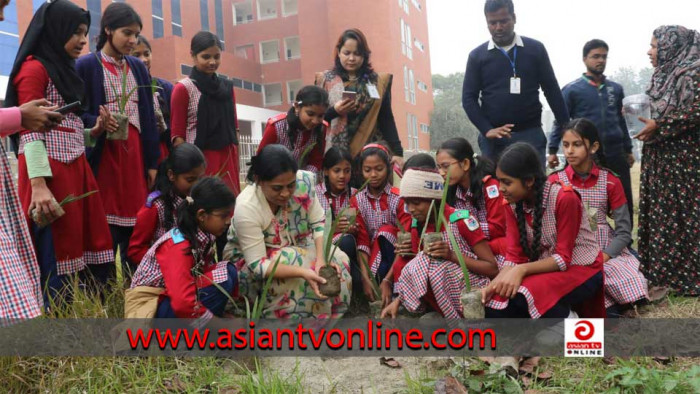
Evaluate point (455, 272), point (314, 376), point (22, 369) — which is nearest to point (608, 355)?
point (455, 272)

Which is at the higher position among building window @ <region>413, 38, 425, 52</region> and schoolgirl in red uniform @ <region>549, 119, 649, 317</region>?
building window @ <region>413, 38, 425, 52</region>

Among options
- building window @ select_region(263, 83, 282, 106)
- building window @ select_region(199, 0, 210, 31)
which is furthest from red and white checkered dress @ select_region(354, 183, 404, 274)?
building window @ select_region(263, 83, 282, 106)

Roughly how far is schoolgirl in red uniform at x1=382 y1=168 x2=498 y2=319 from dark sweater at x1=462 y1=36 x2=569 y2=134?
4.24ft

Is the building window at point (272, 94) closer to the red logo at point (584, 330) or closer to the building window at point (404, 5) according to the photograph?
the building window at point (404, 5)

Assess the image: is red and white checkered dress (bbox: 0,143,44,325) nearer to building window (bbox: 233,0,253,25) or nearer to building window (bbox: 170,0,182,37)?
building window (bbox: 170,0,182,37)

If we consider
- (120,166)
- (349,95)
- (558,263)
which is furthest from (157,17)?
(558,263)

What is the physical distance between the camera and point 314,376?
2.25 meters

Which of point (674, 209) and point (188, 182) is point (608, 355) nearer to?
Answer: point (674, 209)

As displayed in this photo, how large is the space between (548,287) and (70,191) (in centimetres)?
237

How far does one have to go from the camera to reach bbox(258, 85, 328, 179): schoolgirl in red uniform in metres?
3.38

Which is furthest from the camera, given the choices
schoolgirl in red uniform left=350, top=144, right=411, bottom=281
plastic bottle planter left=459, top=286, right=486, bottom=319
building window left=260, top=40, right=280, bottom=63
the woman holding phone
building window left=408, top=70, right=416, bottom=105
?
building window left=260, top=40, right=280, bottom=63

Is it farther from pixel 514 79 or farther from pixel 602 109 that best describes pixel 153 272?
pixel 602 109

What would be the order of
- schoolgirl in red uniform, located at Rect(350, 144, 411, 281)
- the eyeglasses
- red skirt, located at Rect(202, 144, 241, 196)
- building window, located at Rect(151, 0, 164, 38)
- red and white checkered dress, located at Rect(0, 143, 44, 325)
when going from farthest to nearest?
building window, located at Rect(151, 0, 164, 38) → red skirt, located at Rect(202, 144, 241, 196) → schoolgirl in red uniform, located at Rect(350, 144, 411, 281) → the eyeglasses → red and white checkered dress, located at Rect(0, 143, 44, 325)

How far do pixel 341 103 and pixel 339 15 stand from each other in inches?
698
